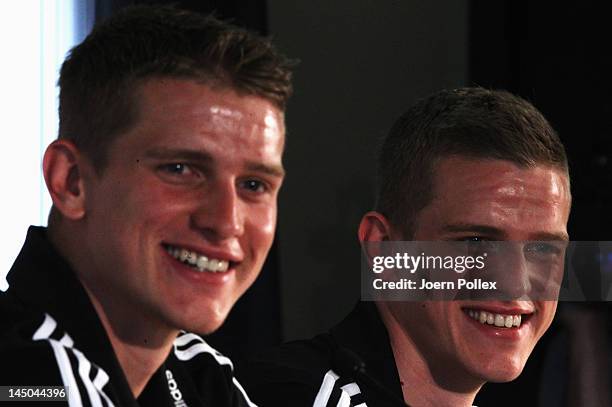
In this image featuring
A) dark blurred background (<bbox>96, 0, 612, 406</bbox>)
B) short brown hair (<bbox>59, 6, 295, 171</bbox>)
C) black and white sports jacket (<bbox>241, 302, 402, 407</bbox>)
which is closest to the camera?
short brown hair (<bbox>59, 6, 295, 171</bbox>)

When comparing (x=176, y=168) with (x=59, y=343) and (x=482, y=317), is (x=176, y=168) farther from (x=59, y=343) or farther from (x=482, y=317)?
(x=482, y=317)

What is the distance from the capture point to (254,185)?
0.95m

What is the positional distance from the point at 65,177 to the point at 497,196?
1.86 ft

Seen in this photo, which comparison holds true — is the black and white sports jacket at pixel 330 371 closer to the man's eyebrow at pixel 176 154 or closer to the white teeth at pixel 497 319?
the white teeth at pixel 497 319

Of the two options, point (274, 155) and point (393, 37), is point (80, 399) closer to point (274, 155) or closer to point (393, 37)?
point (274, 155)

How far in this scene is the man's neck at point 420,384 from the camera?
51.2 inches

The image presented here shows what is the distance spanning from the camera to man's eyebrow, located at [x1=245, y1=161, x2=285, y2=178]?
93 centimetres

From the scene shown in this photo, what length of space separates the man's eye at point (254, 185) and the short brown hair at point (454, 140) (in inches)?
16.3

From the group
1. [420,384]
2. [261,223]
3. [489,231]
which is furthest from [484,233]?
[261,223]

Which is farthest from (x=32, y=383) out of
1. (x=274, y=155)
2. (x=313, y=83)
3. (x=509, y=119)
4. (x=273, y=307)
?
(x=313, y=83)

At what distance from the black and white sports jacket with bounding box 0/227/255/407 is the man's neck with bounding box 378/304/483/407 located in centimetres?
36

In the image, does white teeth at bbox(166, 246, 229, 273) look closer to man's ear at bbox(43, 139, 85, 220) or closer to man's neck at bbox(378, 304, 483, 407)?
man's ear at bbox(43, 139, 85, 220)

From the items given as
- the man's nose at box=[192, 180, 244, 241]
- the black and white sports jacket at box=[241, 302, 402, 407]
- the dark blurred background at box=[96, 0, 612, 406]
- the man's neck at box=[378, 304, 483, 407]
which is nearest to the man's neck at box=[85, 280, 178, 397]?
the man's nose at box=[192, 180, 244, 241]

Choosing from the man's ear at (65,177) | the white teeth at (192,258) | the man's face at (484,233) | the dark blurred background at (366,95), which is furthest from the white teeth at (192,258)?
the dark blurred background at (366,95)
